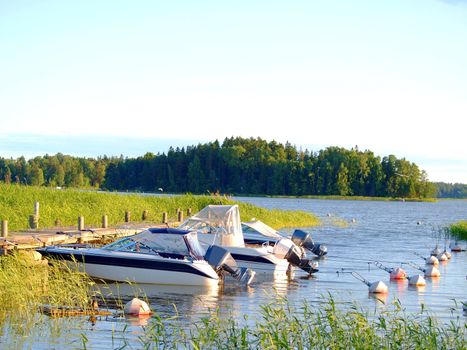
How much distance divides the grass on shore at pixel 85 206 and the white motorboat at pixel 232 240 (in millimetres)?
7551

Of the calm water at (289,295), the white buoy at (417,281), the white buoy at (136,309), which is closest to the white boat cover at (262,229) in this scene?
the calm water at (289,295)

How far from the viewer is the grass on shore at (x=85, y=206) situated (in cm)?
3366

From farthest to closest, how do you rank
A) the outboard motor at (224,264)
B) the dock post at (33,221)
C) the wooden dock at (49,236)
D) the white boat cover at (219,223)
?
the dock post at (33,221), the white boat cover at (219,223), the wooden dock at (49,236), the outboard motor at (224,264)

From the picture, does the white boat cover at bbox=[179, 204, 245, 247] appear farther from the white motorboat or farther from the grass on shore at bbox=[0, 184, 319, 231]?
the grass on shore at bbox=[0, 184, 319, 231]

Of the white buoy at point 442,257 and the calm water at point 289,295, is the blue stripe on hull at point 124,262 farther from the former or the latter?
the white buoy at point 442,257

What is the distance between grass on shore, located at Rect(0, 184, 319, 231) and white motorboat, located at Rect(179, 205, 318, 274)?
24.8 ft

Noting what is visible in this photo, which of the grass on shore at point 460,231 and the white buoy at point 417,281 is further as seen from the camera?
the grass on shore at point 460,231

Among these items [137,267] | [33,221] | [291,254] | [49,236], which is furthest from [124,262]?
[33,221]

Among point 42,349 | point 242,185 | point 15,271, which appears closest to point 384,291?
point 15,271

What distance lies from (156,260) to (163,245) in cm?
76

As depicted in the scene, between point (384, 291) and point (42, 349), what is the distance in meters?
12.2

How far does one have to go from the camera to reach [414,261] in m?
36.1

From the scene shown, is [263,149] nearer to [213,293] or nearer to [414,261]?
[414,261]

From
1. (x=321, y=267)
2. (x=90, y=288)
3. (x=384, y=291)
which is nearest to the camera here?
(x=90, y=288)
